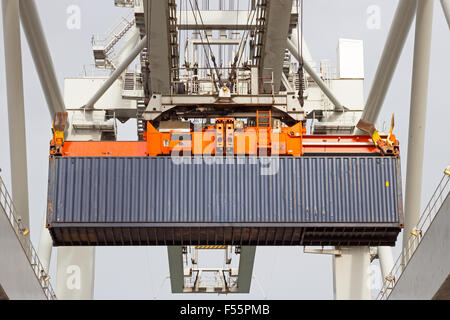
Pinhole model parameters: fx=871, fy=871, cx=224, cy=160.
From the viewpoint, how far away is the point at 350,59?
44094 mm

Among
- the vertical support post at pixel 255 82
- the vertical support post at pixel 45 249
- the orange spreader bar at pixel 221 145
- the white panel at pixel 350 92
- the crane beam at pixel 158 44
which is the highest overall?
the crane beam at pixel 158 44

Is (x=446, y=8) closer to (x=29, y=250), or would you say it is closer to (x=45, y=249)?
(x=29, y=250)

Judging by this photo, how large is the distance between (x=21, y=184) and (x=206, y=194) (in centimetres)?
745

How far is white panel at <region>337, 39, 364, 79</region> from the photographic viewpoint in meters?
43.8

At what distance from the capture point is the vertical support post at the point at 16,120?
3222 cm

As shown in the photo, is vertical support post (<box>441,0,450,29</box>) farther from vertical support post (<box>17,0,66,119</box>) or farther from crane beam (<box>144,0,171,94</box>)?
vertical support post (<box>17,0,66,119</box>)

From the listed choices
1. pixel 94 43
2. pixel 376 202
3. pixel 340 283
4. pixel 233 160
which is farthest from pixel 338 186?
pixel 94 43

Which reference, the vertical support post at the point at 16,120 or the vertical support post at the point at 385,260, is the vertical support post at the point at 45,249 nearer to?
the vertical support post at the point at 16,120

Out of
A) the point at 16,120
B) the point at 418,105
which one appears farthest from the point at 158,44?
the point at 418,105

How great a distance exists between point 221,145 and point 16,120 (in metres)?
7.91

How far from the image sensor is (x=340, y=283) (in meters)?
40.3

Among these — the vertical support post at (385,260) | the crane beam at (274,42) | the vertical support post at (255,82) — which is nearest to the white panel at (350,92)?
the vertical support post at (385,260)

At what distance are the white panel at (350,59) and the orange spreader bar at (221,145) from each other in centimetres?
1192
